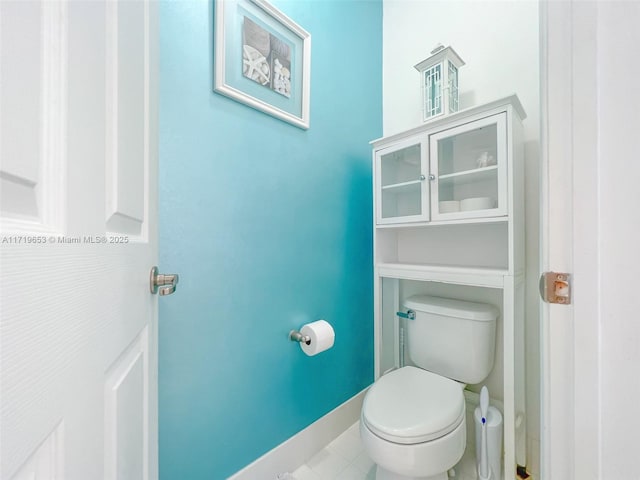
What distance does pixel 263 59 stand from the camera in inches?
40.9

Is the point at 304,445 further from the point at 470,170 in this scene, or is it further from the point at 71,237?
the point at 470,170

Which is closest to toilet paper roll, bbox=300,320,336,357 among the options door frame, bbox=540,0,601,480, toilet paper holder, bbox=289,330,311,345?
toilet paper holder, bbox=289,330,311,345

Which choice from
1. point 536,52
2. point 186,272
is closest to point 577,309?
point 186,272

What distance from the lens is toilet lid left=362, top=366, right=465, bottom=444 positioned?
869 mm

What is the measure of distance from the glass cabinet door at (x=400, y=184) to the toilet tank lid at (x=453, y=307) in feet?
1.40

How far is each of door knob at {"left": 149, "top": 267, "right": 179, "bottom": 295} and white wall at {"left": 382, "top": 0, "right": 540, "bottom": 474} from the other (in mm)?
1411

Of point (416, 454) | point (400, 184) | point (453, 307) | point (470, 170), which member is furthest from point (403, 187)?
point (416, 454)

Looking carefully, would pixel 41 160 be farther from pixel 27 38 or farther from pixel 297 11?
pixel 297 11

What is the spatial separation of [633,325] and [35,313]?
2.36 feet

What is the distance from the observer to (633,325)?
39cm

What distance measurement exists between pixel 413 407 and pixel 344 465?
0.52 meters

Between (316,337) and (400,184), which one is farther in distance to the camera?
(400,184)

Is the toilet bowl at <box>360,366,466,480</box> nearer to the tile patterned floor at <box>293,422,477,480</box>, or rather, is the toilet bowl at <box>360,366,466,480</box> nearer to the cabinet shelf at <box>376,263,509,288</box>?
the tile patterned floor at <box>293,422,477,480</box>

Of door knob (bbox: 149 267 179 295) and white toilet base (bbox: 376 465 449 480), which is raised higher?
door knob (bbox: 149 267 179 295)
